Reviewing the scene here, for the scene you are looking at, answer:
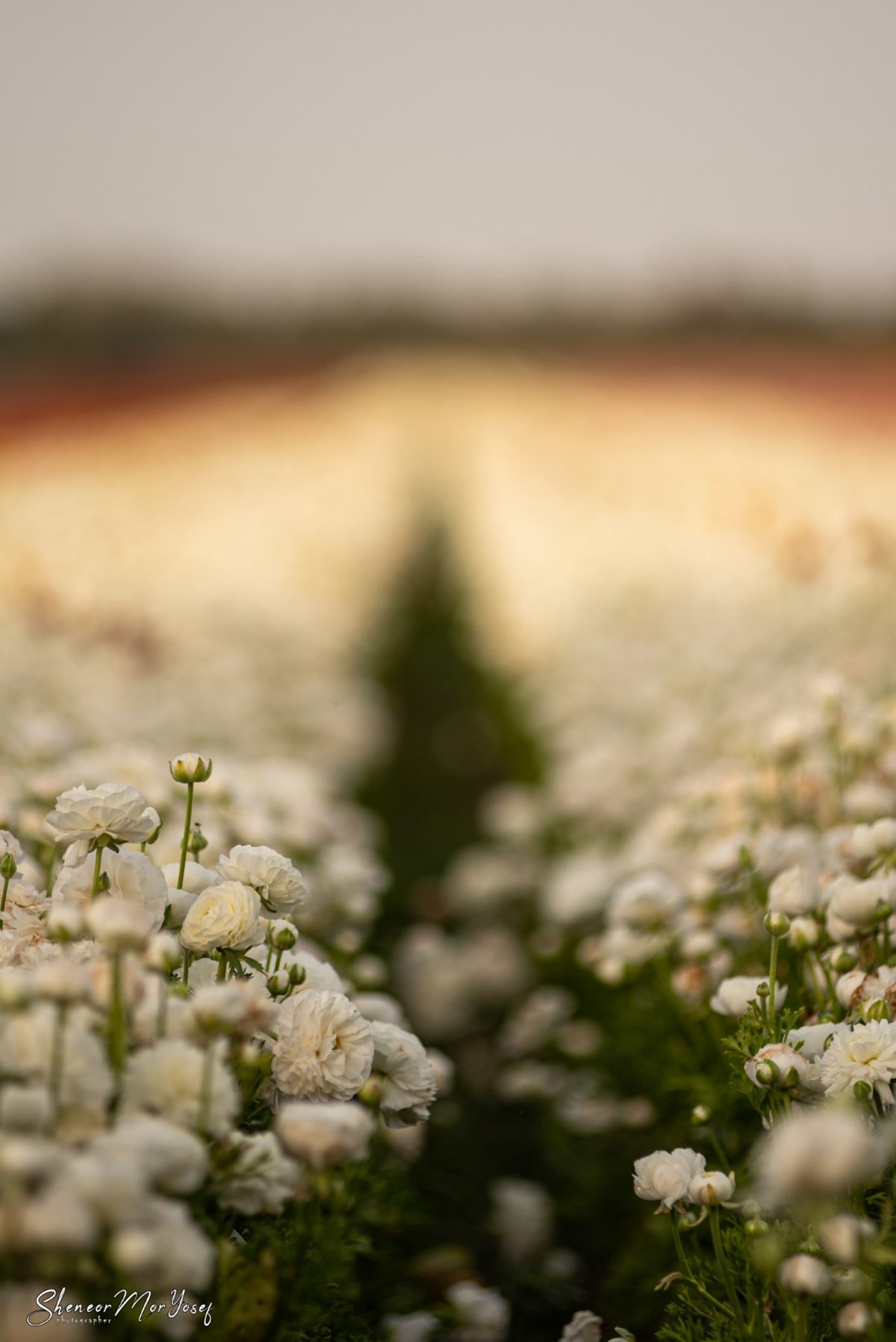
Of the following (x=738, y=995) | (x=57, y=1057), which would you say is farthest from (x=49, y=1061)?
(x=738, y=995)

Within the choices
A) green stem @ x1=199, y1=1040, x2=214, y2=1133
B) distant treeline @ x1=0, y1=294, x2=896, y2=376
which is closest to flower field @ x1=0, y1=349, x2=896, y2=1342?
green stem @ x1=199, y1=1040, x2=214, y2=1133

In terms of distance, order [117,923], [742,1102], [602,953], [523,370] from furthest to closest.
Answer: [523,370], [602,953], [742,1102], [117,923]

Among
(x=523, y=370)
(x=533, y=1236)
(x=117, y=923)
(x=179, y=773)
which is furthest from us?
(x=523, y=370)

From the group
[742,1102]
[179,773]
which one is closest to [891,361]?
[742,1102]

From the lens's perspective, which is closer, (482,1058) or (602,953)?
(602,953)

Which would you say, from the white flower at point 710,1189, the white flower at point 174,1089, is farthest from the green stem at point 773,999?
the white flower at point 174,1089

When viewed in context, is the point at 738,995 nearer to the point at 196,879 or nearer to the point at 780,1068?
the point at 780,1068

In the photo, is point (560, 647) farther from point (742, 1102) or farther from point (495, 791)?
point (742, 1102)

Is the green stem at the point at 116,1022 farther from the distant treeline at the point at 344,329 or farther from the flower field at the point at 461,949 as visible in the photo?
the distant treeline at the point at 344,329
